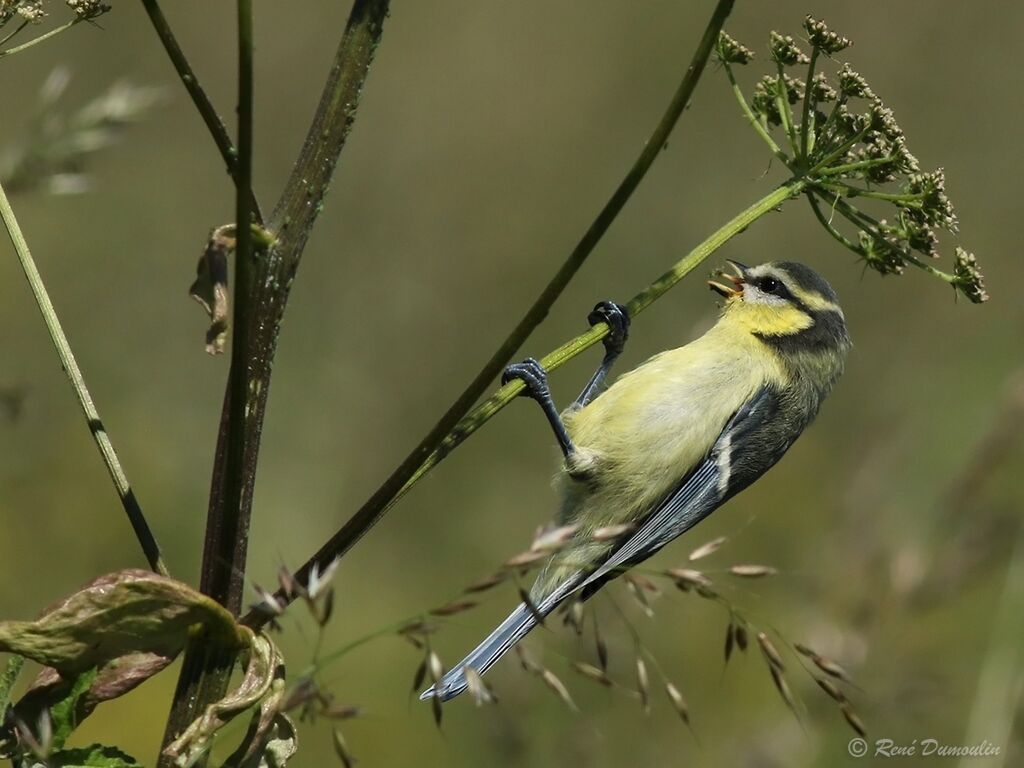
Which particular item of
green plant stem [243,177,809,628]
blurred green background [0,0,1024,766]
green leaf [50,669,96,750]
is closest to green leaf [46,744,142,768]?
green leaf [50,669,96,750]

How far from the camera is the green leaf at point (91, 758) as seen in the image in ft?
5.93

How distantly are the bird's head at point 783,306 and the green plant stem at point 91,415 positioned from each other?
2.57m

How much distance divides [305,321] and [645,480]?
3426 millimetres

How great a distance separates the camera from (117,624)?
180cm

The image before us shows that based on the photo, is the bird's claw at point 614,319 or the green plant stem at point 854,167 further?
the bird's claw at point 614,319

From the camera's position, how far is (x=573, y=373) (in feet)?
23.0

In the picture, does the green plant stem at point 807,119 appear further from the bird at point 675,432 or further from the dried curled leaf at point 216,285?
the bird at point 675,432

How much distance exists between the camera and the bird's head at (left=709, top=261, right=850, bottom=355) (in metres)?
4.09

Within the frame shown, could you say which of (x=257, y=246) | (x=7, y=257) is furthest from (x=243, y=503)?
(x=7, y=257)

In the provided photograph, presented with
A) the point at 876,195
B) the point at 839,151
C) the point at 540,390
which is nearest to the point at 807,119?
the point at 839,151

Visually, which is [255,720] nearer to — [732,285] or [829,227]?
[829,227]

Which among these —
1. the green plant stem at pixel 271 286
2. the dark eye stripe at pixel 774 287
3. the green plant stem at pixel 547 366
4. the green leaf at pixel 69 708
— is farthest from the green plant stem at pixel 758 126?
the green leaf at pixel 69 708

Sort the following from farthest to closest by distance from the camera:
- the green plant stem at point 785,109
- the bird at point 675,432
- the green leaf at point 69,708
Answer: the bird at point 675,432 < the green plant stem at point 785,109 < the green leaf at point 69,708

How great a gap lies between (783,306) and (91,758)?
2884 mm
